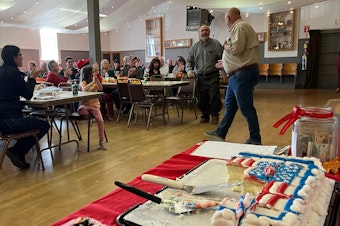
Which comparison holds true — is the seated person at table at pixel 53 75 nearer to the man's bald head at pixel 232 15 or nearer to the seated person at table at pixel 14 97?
the seated person at table at pixel 14 97

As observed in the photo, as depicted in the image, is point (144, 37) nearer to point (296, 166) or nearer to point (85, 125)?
point (85, 125)

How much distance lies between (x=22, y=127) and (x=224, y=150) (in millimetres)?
2533

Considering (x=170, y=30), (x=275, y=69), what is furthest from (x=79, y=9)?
(x=275, y=69)

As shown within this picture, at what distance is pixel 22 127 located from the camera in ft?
10.3

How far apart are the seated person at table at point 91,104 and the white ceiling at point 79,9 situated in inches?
156

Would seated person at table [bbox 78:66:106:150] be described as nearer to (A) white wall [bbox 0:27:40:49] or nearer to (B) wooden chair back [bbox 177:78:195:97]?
(B) wooden chair back [bbox 177:78:195:97]

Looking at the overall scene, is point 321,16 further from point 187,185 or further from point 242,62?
point 187,185

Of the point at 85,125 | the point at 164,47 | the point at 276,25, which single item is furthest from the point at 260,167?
the point at 164,47

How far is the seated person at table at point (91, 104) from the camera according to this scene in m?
4.01

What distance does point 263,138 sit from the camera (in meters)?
4.34

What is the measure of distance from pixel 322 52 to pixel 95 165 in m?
10.7

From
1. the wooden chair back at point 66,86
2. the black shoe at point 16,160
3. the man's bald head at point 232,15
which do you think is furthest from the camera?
the wooden chair back at point 66,86

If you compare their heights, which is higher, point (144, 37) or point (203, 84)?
point (144, 37)

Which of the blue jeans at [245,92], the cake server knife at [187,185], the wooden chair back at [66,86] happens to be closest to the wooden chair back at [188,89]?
the wooden chair back at [66,86]
